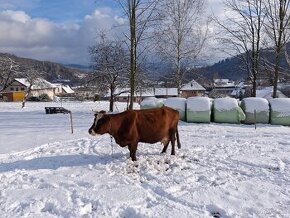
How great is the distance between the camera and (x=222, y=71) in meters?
153

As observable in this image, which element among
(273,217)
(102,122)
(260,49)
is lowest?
(273,217)

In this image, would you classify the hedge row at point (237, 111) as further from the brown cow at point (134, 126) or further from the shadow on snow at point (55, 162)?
the shadow on snow at point (55, 162)

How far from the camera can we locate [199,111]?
20438mm

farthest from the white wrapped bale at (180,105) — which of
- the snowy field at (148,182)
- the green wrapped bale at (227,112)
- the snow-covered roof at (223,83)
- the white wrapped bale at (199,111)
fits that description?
the snow-covered roof at (223,83)

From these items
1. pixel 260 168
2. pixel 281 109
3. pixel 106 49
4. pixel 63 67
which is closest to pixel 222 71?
pixel 63 67

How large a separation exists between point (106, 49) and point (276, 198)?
103ft

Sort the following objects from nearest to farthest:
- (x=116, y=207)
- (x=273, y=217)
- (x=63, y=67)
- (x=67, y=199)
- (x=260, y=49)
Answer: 1. (x=273, y=217)
2. (x=116, y=207)
3. (x=67, y=199)
4. (x=260, y=49)
5. (x=63, y=67)

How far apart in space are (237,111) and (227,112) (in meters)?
0.51

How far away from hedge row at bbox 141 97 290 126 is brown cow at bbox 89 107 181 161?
10416mm

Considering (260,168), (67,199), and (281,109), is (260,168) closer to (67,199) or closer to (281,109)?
(67,199)

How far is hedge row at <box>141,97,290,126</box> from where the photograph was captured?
65.1 ft

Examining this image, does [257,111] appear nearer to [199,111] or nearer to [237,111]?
[237,111]

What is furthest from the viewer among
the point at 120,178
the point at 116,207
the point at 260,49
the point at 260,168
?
the point at 260,49

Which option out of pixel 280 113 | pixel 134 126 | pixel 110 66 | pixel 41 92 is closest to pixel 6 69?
pixel 110 66
